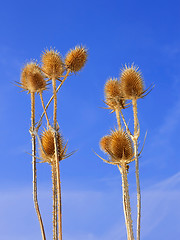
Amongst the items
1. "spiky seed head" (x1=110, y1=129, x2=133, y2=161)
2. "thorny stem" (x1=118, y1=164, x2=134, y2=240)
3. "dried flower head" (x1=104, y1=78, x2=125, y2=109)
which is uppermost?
"dried flower head" (x1=104, y1=78, x2=125, y2=109)

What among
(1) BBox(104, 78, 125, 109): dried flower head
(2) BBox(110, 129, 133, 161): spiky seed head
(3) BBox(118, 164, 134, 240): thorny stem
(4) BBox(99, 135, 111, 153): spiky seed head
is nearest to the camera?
(3) BBox(118, 164, 134, 240): thorny stem

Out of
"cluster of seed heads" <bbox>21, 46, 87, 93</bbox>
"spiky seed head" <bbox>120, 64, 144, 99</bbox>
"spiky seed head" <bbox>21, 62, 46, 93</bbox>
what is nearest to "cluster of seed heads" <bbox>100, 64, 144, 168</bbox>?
"spiky seed head" <bbox>120, 64, 144, 99</bbox>

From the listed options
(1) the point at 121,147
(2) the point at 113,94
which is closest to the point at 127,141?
(1) the point at 121,147

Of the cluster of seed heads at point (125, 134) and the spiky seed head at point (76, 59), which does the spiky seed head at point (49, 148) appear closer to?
the cluster of seed heads at point (125, 134)

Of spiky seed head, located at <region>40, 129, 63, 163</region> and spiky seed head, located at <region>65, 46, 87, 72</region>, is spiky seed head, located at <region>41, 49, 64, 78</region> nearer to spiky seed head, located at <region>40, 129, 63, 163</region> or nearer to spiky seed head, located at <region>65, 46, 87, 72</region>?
spiky seed head, located at <region>65, 46, 87, 72</region>

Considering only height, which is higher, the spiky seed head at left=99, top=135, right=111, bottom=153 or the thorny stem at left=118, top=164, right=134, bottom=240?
the spiky seed head at left=99, top=135, right=111, bottom=153

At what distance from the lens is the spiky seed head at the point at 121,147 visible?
10922 millimetres

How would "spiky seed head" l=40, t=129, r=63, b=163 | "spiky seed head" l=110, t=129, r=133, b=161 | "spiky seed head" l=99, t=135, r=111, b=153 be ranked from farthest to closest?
"spiky seed head" l=99, t=135, r=111, b=153 < "spiky seed head" l=40, t=129, r=63, b=163 < "spiky seed head" l=110, t=129, r=133, b=161

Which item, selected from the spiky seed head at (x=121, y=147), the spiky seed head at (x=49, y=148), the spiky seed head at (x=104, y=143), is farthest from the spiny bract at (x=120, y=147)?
the spiky seed head at (x=49, y=148)

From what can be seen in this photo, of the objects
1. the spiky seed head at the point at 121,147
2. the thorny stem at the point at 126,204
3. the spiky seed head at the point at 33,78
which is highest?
the spiky seed head at the point at 33,78

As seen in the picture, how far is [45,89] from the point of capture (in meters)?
12.9

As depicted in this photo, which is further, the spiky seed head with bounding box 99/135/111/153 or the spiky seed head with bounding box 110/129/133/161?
the spiky seed head with bounding box 99/135/111/153

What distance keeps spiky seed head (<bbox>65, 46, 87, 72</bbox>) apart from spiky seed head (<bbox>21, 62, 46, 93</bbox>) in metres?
1.03

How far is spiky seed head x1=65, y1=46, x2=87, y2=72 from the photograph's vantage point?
1262 cm
